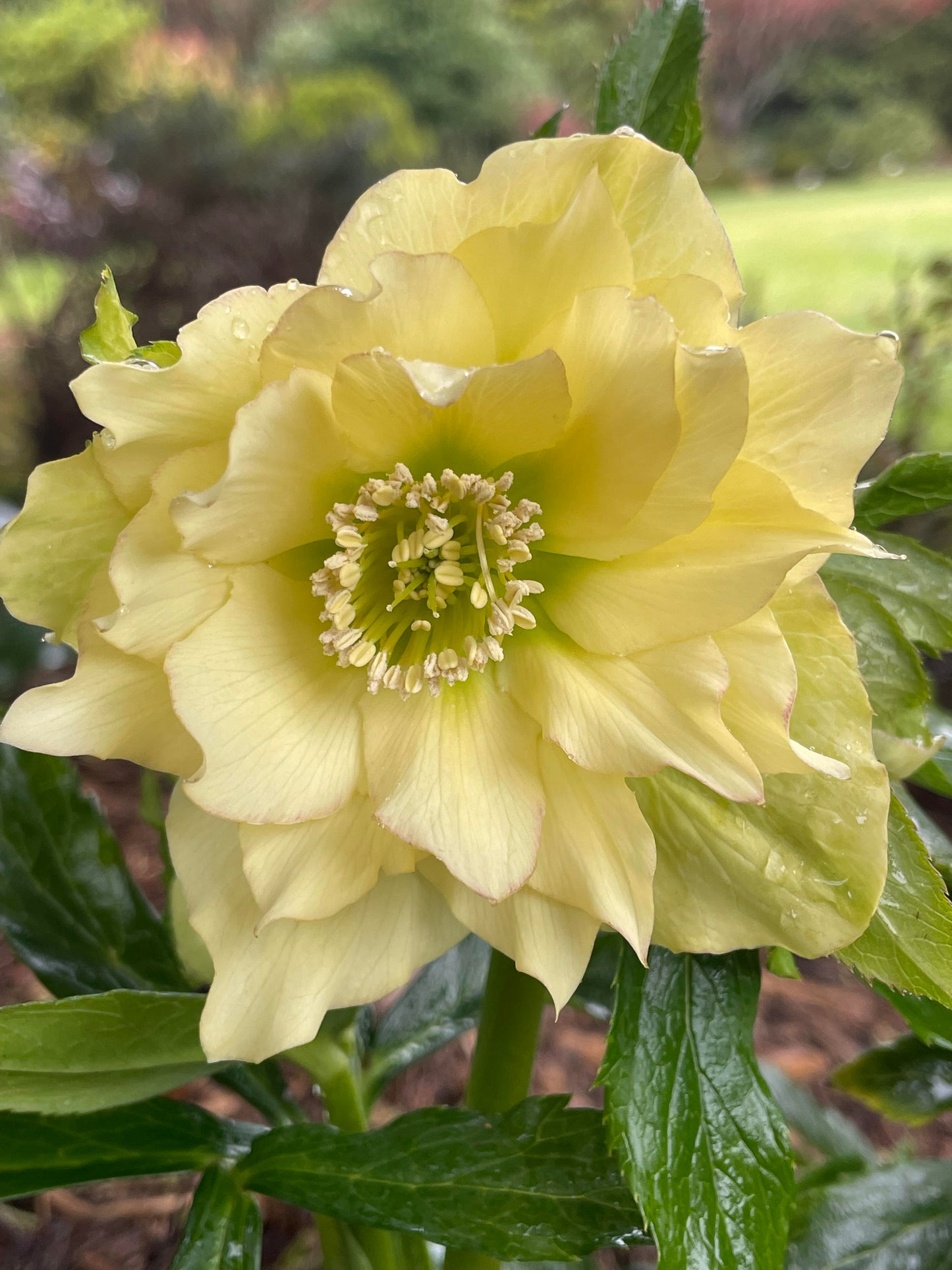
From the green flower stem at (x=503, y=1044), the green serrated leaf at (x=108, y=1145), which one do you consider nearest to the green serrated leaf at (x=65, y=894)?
the green serrated leaf at (x=108, y=1145)

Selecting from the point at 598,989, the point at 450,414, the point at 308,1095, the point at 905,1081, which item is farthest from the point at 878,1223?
the point at 308,1095

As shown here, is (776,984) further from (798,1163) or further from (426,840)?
(426,840)

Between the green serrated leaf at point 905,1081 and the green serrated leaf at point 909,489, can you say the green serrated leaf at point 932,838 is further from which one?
the green serrated leaf at point 905,1081

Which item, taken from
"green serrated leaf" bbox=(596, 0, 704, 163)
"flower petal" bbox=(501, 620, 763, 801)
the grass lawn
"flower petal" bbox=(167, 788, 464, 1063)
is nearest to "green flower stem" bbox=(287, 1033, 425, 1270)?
"flower petal" bbox=(167, 788, 464, 1063)

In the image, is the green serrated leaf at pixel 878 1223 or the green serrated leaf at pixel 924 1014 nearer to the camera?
the green serrated leaf at pixel 924 1014

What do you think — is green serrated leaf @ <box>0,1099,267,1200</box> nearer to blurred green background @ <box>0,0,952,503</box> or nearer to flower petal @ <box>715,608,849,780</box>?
flower petal @ <box>715,608,849,780</box>

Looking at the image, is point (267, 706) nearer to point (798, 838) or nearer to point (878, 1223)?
point (798, 838)

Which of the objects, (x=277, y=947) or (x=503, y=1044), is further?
(x=503, y=1044)
